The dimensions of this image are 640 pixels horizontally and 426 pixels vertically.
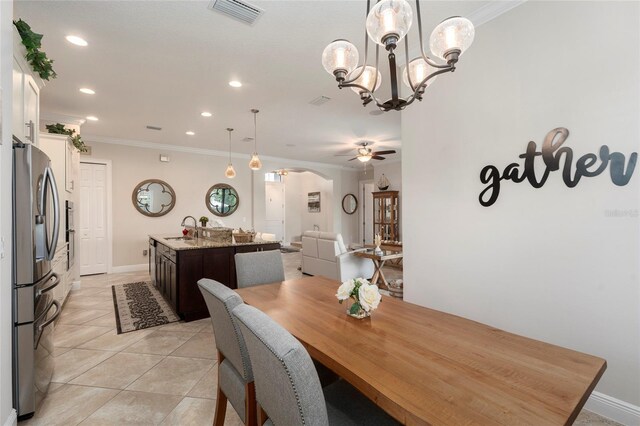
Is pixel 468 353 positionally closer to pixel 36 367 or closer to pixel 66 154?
pixel 36 367

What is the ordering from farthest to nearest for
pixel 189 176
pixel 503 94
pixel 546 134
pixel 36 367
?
pixel 189 176 → pixel 503 94 → pixel 546 134 → pixel 36 367

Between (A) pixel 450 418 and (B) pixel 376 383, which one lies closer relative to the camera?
(A) pixel 450 418

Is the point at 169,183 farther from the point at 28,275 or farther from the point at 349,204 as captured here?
the point at 349,204

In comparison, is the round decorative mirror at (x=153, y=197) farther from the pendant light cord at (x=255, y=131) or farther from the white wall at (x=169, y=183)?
the pendant light cord at (x=255, y=131)

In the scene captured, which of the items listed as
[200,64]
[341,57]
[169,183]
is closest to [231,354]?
[341,57]

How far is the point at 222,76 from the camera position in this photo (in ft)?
11.0

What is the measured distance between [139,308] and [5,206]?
2.69m

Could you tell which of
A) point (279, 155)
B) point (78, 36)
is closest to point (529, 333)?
point (78, 36)

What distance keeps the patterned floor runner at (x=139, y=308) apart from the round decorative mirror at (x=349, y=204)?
621cm

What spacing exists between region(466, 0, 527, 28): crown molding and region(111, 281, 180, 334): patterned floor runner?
14.1 ft

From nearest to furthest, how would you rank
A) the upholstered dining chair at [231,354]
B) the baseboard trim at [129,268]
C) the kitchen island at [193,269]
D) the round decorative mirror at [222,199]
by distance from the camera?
1. the upholstered dining chair at [231,354]
2. the kitchen island at [193,269]
3. the baseboard trim at [129,268]
4. the round decorative mirror at [222,199]

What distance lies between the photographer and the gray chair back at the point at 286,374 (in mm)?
870

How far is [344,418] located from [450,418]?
52cm

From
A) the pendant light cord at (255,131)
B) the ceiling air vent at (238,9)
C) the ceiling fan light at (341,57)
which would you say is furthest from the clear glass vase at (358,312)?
the pendant light cord at (255,131)
